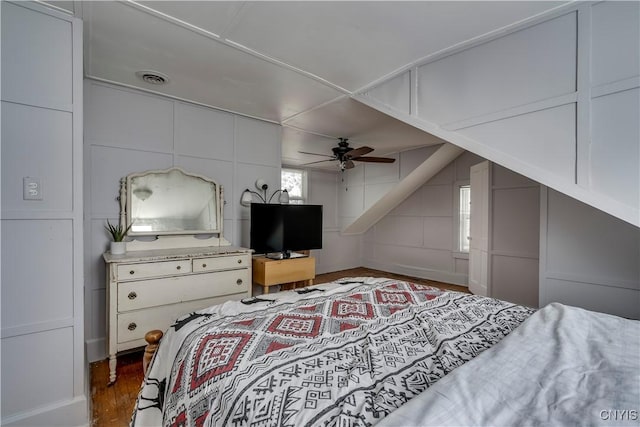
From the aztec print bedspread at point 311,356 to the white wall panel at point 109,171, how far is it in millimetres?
1809

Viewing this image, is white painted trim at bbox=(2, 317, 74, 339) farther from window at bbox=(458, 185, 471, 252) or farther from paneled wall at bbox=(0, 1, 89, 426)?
A: window at bbox=(458, 185, 471, 252)

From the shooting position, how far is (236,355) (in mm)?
1044

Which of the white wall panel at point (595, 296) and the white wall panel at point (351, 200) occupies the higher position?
the white wall panel at point (351, 200)

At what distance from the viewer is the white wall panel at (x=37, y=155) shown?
1.56 metres

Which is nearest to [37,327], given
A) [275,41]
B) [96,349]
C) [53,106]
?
[96,349]

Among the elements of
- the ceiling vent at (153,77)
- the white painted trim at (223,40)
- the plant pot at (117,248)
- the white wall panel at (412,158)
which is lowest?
the plant pot at (117,248)

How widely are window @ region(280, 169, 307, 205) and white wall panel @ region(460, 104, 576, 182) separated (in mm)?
4028

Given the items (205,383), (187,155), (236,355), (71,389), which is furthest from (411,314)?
(187,155)

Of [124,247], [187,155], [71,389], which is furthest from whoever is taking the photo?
[187,155]

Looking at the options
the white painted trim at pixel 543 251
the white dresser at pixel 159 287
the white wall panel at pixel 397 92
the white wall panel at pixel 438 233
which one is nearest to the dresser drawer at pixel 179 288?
the white dresser at pixel 159 287

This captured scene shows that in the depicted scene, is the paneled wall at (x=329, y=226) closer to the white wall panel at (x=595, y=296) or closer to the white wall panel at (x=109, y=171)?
the white wall panel at (x=109, y=171)

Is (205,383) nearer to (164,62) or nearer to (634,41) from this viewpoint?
(164,62)

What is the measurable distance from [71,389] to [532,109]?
3254 millimetres

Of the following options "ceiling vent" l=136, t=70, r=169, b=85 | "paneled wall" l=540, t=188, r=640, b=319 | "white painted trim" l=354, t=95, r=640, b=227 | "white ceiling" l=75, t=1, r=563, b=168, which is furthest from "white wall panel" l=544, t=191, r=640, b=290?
"ceiling vent" l=136, t=70, r=169, b=85
